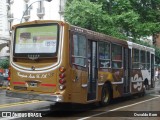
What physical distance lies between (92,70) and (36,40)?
252 cm

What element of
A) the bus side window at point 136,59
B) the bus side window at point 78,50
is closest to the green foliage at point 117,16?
the bus side window at point 136,59

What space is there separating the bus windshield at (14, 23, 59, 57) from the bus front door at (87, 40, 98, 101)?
176cm

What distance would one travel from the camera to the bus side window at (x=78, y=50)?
12.6m

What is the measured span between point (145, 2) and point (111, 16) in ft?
12.5

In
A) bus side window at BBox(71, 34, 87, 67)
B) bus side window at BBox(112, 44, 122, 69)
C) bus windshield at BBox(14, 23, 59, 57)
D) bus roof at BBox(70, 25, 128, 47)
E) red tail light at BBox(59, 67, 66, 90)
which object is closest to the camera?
red tail light at BBox(59, 67, 66, 90)

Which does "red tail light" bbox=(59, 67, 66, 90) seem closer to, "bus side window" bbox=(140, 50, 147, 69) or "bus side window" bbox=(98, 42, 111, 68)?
"bus side window" bbox=(98, 42, 111, 68)

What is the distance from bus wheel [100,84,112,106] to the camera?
15062 mm

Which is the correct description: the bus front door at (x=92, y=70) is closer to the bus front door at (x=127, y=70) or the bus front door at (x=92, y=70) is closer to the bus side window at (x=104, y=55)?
the bus side window at (x=104, y=55)

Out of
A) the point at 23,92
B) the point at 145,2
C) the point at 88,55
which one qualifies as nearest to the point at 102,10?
the point at 145,2

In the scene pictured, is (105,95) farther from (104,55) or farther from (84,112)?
(84,112)

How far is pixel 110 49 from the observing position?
15.7 metres

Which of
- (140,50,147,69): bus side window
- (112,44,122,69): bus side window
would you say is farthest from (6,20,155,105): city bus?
(140,50,147,69): bus side window

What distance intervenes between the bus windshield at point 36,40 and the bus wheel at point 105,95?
3604mm

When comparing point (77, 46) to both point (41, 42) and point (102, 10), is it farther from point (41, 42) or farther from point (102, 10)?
point (102, 10)
